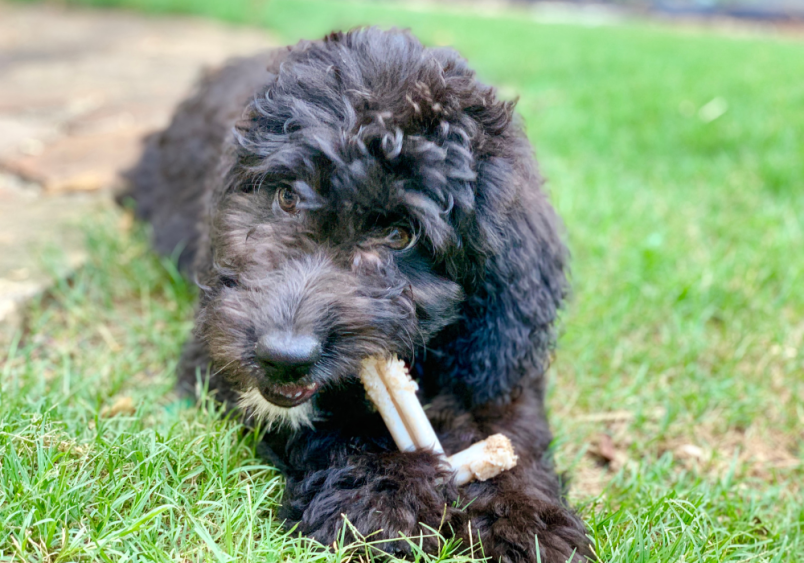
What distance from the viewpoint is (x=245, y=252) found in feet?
7.36

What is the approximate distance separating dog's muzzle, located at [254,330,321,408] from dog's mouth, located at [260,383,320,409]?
23 millimetres

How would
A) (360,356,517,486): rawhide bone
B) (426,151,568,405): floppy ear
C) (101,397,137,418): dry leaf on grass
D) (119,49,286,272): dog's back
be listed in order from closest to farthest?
(360,356,517,486): rawhide bone < (426,151,568,405): floppy ear < (101,397,137,418): dry leaf on grass < (119,49,286,272): dog's back

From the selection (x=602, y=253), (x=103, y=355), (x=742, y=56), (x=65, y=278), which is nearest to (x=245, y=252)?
(x=103, y=355)

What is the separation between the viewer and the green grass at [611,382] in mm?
1974

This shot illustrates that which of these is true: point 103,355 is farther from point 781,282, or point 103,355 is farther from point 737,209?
point 737,209

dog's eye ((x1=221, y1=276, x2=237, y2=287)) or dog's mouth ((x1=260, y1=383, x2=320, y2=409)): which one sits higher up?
dog's eye ((x1=221, y1=276, x2=237, y2=287))

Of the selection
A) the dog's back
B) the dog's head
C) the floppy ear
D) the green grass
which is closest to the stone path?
the green grass

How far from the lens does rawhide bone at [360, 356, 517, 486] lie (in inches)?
86.0

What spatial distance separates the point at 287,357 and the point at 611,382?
1.84m

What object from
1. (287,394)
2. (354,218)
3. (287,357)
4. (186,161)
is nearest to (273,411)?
(287,394)

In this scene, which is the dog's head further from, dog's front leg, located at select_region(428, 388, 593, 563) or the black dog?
dog's front leg, located at select_region(428, 388, 593, 563)

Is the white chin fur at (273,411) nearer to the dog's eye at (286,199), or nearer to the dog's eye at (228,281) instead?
the dog's eye at (228,281)

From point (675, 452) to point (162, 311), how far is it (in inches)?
94.7

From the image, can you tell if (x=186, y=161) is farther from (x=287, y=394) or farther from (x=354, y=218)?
(x=287, y=394)
